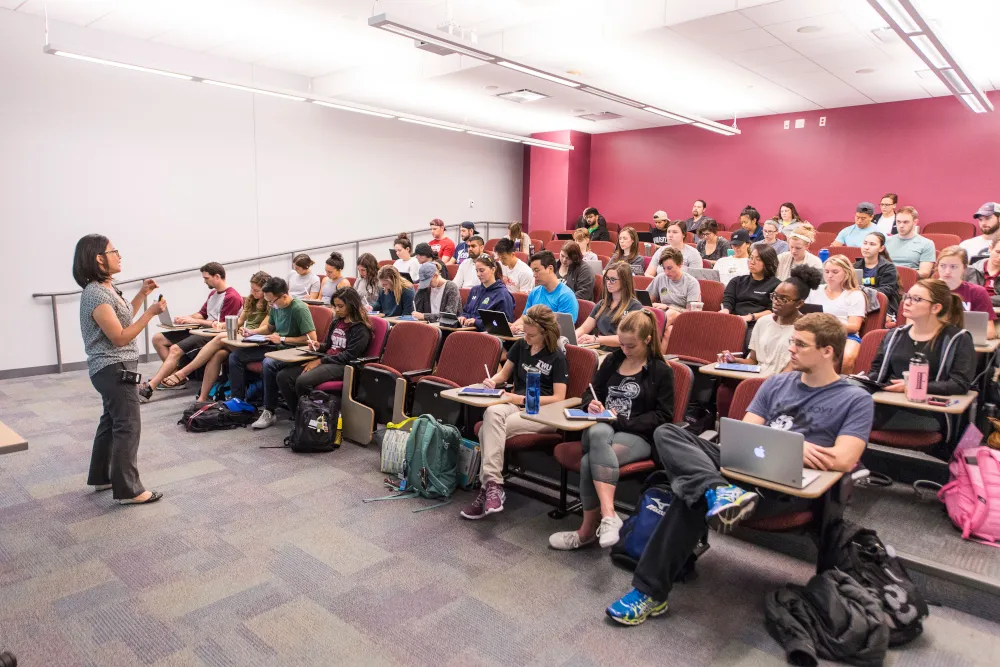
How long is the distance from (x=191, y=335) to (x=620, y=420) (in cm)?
473

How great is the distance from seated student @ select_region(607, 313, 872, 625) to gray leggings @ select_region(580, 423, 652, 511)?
0.41 meters

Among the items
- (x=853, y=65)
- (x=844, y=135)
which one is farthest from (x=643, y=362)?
(x=844, y=135)

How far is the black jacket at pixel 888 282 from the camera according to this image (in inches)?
206

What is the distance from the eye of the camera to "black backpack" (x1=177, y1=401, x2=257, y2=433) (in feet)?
16.6

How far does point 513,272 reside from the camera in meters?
6.73

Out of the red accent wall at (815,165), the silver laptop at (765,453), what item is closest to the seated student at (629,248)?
the silver laptop at (765,453)

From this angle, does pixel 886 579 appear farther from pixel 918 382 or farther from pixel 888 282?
pixel 888 282

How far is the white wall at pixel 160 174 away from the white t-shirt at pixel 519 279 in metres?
Answer: 3.96

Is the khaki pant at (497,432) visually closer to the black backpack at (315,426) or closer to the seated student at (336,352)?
the black backpack at (315,426)

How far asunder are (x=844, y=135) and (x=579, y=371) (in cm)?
822

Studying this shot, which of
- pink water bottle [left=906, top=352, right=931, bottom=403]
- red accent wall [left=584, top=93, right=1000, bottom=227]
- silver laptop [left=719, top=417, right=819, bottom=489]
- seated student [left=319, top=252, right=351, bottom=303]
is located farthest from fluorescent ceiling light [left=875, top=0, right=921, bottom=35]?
red accent wall [left=584, top=93, right=1000, bottom=227]

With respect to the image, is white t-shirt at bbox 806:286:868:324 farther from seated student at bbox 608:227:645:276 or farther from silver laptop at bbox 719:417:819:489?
seated student at bbox 608:227:645:276

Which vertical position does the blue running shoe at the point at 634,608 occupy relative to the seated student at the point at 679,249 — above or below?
below

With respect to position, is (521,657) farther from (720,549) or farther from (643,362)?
(643,362)
